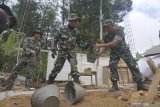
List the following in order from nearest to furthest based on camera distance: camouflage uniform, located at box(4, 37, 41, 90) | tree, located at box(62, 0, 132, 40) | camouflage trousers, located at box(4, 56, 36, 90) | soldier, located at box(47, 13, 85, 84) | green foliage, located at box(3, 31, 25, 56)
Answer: soldier, located at box(47, 13, 85, 84) < camouflage trousers, located at box(4, 56, 36, 90) < camouflage uniform, located at box(4, 37, 41, 90) < green foliage, located at box(3, 31, 25, 56) < tree, located at box(62, 0, 132, 40)

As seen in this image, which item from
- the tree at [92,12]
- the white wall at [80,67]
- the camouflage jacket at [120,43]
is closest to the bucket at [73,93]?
the camouflage jacket at [120,43]

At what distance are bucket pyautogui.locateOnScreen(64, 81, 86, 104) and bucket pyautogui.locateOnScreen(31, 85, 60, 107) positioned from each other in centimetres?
59

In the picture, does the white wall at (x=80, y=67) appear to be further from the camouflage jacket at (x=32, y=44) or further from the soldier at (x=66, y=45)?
the soldier at (x=66, y=45)

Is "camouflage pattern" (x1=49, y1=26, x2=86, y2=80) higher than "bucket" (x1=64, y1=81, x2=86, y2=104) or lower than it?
higher

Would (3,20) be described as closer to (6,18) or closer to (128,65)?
(6,18)

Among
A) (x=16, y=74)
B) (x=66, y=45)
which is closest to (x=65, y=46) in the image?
(x=66, y=45)

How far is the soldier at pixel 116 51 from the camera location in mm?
8625

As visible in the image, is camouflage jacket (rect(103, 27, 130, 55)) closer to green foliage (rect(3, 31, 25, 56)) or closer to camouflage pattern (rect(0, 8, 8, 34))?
camouflage pattern (rect(0, 8, 8, 34))

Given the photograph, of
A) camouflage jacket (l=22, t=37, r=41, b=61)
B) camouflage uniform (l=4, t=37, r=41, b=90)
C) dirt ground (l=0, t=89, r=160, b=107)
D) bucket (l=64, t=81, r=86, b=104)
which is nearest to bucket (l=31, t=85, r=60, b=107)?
dirt ground (l=0, t=89, r=160, b=107)

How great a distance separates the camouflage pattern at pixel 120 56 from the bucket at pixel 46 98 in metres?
2.30

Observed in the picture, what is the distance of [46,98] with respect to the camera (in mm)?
6680

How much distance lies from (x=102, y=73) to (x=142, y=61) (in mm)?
8124

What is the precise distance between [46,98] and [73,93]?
0.98 meters

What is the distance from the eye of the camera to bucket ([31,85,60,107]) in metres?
6.67
